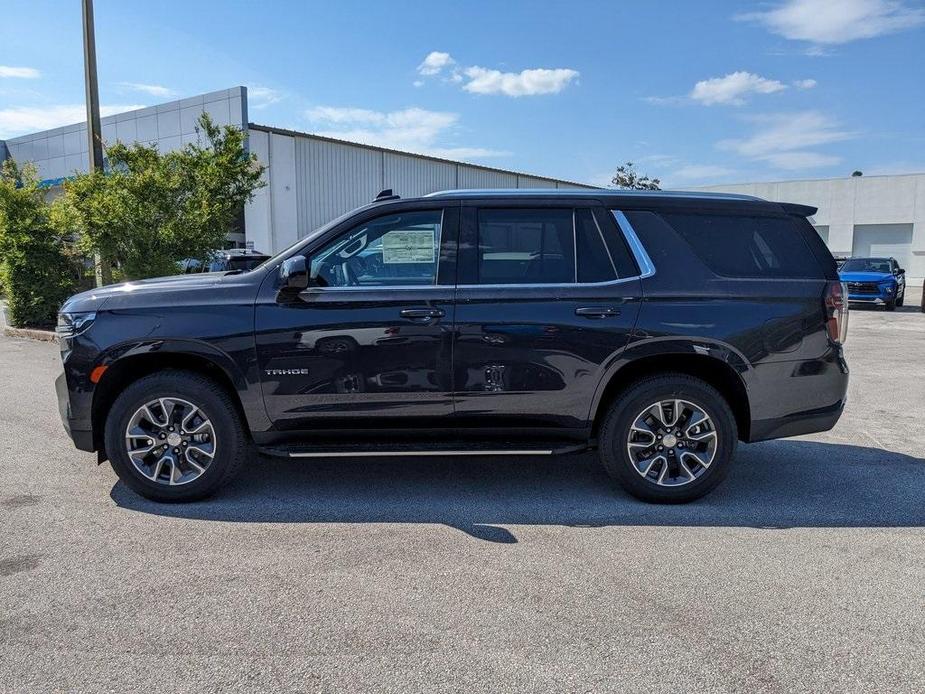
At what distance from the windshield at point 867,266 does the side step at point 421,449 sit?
69.5 feet

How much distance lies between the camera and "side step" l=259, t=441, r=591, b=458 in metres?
4.40

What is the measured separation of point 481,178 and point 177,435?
3346 cm

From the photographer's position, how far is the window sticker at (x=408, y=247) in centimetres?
450

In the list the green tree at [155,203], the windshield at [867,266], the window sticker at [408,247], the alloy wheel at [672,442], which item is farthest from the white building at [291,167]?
the alloy wheel at [672,442]

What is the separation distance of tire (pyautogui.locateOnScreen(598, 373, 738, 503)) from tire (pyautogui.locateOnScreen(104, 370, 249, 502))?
2373 millimetres

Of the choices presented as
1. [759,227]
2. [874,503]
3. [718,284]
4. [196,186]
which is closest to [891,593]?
[874,503]

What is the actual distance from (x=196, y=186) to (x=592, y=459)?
8982mm

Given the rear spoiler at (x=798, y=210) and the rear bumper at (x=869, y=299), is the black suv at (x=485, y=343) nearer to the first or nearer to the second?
the rear spoiler at (x=798, y=210)

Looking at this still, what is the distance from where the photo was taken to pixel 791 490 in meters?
4.90

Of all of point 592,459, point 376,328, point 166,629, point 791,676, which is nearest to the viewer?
point 791,676

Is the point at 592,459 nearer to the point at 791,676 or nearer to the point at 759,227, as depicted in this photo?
the point at 759,227

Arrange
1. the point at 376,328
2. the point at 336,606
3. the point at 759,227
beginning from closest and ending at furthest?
the point at 336,606
the point at 376,328
the point at 759,227

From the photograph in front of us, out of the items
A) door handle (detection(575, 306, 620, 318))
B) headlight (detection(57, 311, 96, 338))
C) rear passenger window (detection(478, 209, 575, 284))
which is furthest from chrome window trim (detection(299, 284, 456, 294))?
headlight (detection(57, 311, 96, 338))

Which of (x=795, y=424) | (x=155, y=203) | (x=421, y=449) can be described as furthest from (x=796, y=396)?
(x=155, y=203)
